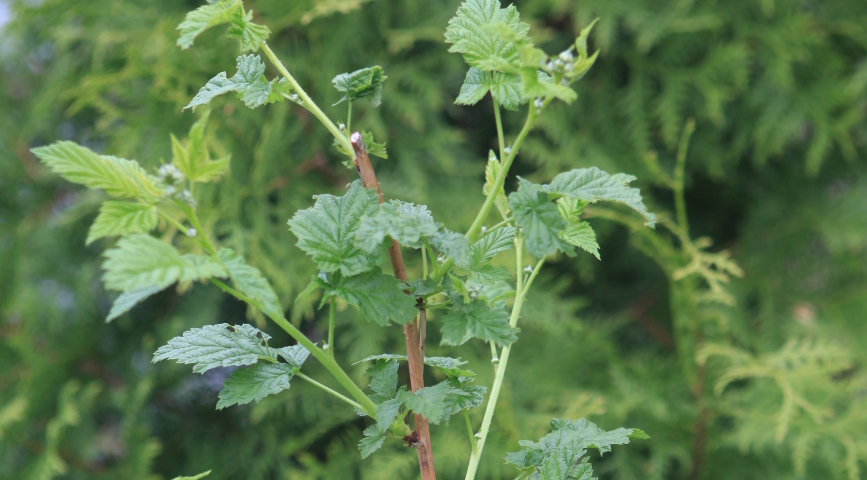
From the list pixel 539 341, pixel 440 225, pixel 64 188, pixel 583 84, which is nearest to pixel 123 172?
pixel 440 225

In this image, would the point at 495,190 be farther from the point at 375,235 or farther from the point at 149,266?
the point at 149,266

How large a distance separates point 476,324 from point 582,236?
0.08m

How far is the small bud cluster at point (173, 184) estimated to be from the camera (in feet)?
1.06

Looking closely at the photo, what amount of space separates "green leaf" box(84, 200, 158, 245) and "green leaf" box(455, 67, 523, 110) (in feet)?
0.57

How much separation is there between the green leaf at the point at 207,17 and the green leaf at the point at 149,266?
115mm

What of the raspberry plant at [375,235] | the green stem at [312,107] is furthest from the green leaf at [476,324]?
the green stem at [312,107]

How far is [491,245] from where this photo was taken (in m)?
0.44

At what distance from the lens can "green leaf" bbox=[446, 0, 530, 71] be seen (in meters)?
0.37

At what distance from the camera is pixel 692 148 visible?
1.58 meters

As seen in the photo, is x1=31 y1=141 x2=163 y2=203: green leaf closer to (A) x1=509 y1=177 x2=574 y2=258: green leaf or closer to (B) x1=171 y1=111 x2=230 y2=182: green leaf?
(B) x1=171 y1=111 x2=230 y2=182: green leaf

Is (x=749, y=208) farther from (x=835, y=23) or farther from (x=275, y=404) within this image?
(x=275, y=404)

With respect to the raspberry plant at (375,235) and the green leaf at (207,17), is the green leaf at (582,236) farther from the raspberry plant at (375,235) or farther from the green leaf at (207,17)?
the green leaf at (207,17)

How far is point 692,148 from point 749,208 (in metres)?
0.26

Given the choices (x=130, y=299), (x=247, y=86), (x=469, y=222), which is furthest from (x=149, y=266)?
Answer: (x=469, y=222)
